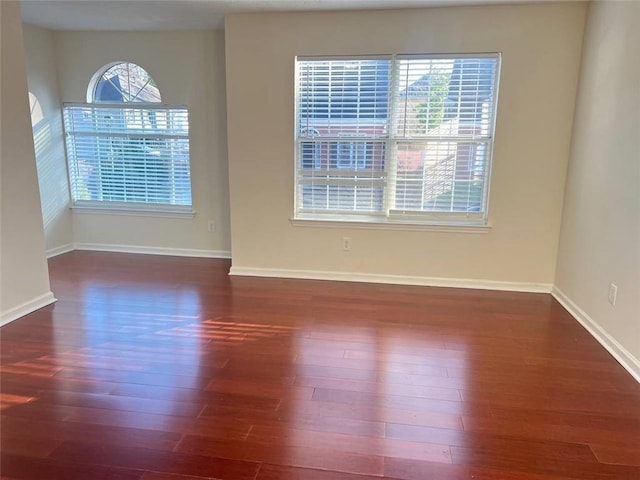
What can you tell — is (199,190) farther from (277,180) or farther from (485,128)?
(485,128)

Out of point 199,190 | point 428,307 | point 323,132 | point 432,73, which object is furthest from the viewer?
point 199,190

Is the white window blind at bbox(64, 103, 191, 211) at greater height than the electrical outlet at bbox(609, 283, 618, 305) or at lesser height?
greater

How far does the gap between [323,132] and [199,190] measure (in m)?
1.69

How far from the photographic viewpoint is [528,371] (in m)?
2.40

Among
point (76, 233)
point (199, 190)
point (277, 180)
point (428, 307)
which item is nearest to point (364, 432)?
point (428, 307)

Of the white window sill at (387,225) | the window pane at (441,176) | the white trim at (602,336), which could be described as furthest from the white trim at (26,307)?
the white trim at (602,336)

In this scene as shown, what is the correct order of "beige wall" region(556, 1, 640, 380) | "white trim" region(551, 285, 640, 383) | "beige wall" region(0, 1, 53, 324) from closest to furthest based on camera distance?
1. "white trim" region(551, 285, 640, 383)
2. "beige wall" region(556, 1, 640, 380)
3. "beige wall" region(0, 1, 53, 324)

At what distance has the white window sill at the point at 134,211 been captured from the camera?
4.83 metres

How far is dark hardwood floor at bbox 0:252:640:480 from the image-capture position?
5.57 ft

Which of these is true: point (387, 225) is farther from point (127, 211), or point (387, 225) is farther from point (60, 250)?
point (60, 250)

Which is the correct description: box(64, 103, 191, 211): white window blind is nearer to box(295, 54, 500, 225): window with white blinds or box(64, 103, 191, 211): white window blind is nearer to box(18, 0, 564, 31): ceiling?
Answer: box(18, 0, 564, 31): ceiling

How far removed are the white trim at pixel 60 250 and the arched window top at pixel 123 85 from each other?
1746 millimetres

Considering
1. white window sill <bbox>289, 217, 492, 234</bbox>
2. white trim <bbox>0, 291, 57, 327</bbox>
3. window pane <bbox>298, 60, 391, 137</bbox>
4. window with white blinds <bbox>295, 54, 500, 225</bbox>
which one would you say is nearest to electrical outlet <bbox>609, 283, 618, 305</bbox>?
white window sill <bbox>289, 217, 492, 234</bbox>

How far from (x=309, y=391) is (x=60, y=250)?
4110 mm
